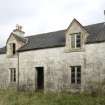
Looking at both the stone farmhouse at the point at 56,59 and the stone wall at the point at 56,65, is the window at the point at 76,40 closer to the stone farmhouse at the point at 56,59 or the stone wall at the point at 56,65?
the stone farmhouse at the point at 56,59

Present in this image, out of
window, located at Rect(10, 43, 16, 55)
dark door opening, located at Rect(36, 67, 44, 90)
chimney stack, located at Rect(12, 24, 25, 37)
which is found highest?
chimney stack, located at Rect(12, 24, 25, 37)

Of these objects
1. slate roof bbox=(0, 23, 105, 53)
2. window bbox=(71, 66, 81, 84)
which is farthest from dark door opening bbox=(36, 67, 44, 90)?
window bbox=(71, 66, 81, 84)

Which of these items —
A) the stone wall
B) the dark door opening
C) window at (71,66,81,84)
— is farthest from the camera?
the dark door opening

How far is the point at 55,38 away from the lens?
23391 millimetres

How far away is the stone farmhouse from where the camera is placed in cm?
1906

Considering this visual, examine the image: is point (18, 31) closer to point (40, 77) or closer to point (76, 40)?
point (40, 77)

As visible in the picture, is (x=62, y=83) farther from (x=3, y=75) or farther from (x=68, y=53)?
(x=3, y=75)

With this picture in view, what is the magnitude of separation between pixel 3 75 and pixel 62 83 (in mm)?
8518

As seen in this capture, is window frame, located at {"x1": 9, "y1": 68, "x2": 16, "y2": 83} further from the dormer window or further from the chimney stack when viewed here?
the dormer window

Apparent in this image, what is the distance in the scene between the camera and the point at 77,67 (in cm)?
2000

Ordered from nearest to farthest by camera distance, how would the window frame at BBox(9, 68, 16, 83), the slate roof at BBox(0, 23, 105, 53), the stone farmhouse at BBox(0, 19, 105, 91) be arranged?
the stone farmhouse at BBox(0, 19, 105, 91), the slate roof at BBox(0, 23, 105, 53), the window frame at BBox(9, 68, 16, 83)

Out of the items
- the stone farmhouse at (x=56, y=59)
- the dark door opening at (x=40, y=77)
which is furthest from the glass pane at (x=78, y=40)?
the dark door opening at (x=40, y=77)

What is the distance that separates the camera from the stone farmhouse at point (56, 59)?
1906 cm

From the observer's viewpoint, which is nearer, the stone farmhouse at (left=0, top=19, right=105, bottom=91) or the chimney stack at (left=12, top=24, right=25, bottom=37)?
the stone farmhouse at (left=0, top=19, right=105, bottom=91)
